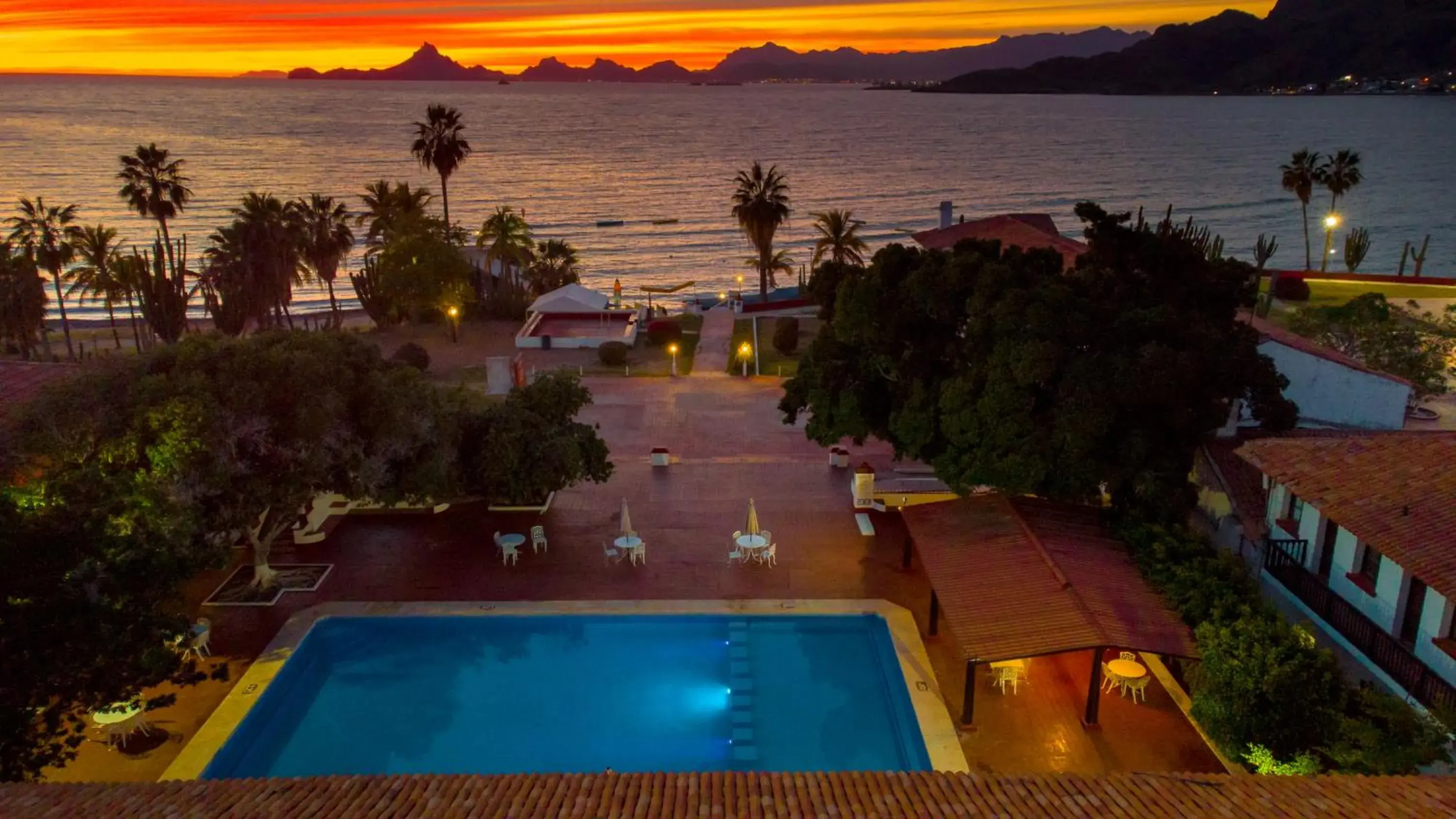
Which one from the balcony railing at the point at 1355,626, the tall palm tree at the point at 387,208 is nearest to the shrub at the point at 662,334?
the tall palm tree at the point at 387,208

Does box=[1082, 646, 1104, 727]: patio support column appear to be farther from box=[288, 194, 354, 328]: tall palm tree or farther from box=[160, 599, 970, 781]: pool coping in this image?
box=[288, 194, 354, 328]: tall palm tree

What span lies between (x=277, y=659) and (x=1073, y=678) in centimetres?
Answer: 1235

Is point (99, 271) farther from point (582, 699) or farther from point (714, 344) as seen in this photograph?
point (582, 699)

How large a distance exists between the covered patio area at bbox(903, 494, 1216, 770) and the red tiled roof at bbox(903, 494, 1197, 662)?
2cm

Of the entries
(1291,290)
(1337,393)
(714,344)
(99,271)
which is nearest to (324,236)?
(99,271)

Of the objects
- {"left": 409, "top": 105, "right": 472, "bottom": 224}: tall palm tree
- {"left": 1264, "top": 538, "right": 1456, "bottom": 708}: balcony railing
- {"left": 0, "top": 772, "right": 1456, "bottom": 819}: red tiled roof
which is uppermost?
{"left": 409, "top": 105, "right": 472, "bottom": 224}: tall palm tree

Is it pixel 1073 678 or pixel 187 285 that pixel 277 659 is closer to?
pixel 1073 678

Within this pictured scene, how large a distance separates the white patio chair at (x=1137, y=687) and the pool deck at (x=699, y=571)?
0.13 meters

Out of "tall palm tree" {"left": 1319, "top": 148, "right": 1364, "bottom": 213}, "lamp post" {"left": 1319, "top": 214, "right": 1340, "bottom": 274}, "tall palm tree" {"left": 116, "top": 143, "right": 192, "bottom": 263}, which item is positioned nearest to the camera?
"tall palm tree" {"left": 116, "top": 143, "right": 192, "bottom": 263}

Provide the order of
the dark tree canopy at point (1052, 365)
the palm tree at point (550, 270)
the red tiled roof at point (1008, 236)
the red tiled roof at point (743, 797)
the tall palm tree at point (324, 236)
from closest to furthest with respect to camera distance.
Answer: the red tiled roof at point (743, 797)
the dark tree canopy at point (1052, 365)
the red tiled roof at point (1008, 236)
the tall palm tree at point (324, 236)
the palm tree at point (550, 270)

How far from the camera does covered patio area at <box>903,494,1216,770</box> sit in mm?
13547

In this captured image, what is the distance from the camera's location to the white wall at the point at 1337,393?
19734 millimetres

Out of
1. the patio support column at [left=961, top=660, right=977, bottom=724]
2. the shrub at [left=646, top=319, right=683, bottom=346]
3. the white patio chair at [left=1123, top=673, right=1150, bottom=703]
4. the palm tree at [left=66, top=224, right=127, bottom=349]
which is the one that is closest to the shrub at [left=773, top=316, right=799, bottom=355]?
the shrub at [left=646, top=319, right=683, bottom=346]

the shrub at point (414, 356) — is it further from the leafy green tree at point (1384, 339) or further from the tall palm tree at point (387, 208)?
the leafy green tree at point (1384, 339)
